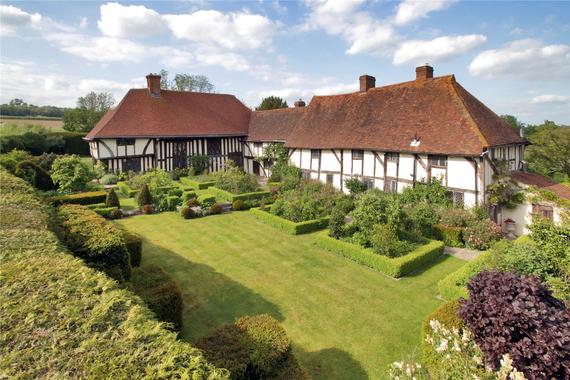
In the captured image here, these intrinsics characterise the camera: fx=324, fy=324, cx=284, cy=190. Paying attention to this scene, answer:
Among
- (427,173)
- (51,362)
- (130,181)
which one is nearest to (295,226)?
(427,173)

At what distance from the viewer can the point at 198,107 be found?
31000mm

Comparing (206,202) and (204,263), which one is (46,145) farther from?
(204,263)

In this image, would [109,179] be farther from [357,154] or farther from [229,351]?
[229,351]

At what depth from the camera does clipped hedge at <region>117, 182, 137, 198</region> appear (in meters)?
21.4

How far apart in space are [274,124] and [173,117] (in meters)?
8.97

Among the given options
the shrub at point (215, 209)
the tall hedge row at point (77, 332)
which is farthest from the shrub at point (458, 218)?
the tall hedge row at point (77, 332)

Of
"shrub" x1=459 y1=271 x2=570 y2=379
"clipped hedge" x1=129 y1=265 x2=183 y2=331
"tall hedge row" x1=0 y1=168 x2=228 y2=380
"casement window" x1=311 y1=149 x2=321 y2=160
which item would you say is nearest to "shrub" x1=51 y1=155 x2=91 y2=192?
"casement window" x1=311 y1=149 x2=321 y2=160

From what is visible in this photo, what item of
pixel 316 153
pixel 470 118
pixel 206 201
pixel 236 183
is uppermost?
pixel 470 118

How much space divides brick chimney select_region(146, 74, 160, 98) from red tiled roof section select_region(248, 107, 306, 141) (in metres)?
9.15

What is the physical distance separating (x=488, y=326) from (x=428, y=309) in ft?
11.3

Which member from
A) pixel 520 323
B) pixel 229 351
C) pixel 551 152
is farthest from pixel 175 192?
pixel 551 152

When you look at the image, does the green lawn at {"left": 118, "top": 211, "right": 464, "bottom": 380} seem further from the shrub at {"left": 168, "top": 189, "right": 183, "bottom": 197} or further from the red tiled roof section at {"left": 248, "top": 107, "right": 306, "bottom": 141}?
the red tiled roof section at {"left": 248, "top": 107, "right": 306, "bottom": 141}

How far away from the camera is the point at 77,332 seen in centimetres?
344

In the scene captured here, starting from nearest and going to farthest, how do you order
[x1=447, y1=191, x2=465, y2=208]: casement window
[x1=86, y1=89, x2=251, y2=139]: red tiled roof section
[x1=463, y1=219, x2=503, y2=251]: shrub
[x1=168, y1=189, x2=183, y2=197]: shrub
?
1. [x1=463, y1=219, x2=503, y2=251]: shrub
2. [x1=447, y1=191, x2=465, y2=208]: casement window
3. [x1=168, y1=189, x2=183, y2=197]: shrub
4. [x1=86, y1=89, x2=251, y2=139]: red tiled roof section
